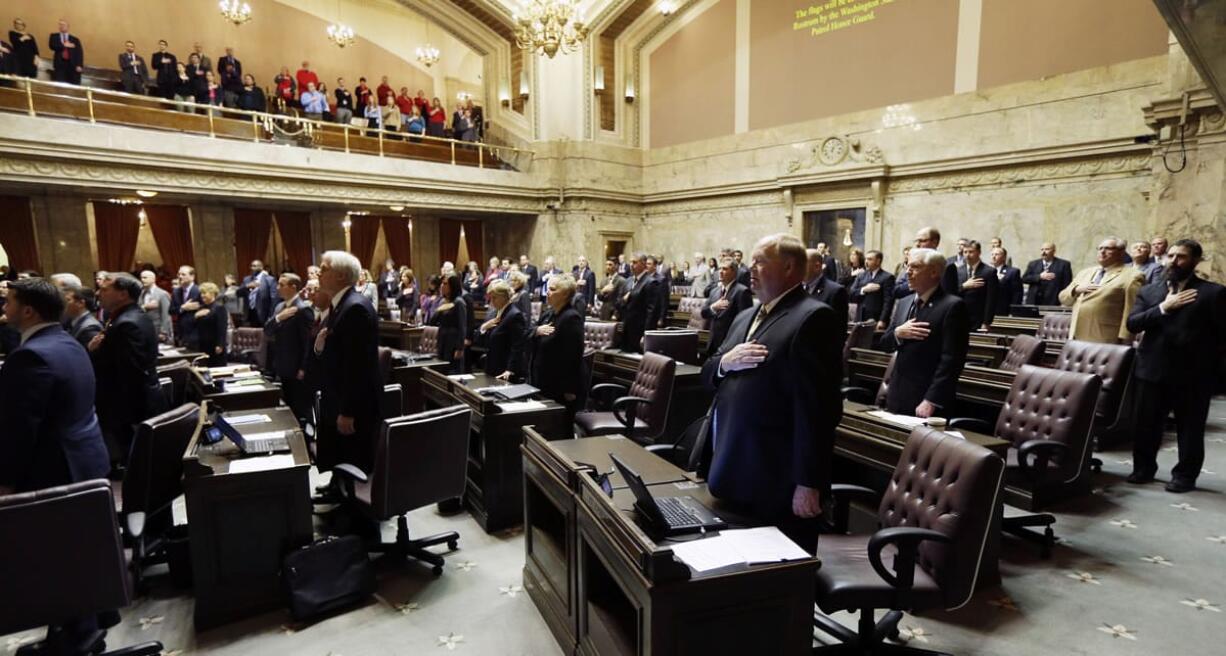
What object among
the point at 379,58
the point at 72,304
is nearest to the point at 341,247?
the point at 379,58

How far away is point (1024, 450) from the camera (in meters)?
3.21

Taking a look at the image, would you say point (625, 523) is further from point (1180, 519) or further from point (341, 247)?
point (341, 247)

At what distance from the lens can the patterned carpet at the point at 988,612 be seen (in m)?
2.58

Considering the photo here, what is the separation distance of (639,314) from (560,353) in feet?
10.5

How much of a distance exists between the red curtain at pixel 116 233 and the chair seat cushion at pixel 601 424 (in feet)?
40.6

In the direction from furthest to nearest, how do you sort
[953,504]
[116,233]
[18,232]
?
[116,233] < [18,232] < [953,504]


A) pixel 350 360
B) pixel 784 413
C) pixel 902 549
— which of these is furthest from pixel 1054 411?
pixel 350 360

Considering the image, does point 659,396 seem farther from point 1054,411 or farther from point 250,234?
point 250,234

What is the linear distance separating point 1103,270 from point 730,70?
1021cm

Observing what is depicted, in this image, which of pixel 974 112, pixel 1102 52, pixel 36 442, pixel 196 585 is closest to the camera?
pixel 36 442

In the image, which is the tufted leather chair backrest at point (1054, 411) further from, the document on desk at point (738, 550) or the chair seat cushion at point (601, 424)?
the document on desk at point (738, 550)

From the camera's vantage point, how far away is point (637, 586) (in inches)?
67.6

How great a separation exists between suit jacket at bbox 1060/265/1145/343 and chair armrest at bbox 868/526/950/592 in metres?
3.90

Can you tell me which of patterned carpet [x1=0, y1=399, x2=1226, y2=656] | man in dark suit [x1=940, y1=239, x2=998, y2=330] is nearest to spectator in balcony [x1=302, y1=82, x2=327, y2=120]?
patterned carpet [x1=0, y1=399, x2=1226, y2=656]
